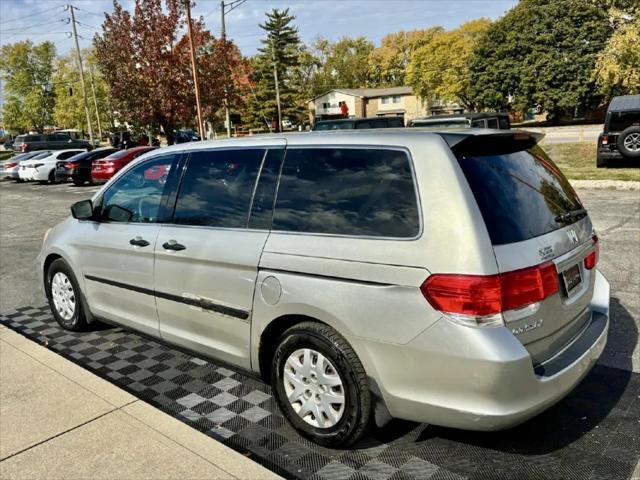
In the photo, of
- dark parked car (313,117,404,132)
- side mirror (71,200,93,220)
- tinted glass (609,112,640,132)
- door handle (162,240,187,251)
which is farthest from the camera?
dark parked car (313,117,404,132)

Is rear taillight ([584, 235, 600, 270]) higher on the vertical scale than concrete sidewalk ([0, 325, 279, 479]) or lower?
higher

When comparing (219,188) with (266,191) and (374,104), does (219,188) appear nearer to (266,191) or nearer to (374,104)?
(266,191)

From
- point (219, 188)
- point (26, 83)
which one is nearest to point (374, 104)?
point (26, 83)

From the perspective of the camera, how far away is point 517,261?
2.47m

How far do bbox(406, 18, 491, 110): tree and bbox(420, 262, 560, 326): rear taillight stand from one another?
195 ft

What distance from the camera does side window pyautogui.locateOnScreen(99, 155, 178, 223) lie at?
13.0ft

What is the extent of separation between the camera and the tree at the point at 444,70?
199 feet

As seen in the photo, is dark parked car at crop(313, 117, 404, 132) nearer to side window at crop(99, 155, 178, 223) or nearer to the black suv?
the black suv

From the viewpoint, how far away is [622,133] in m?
14.4

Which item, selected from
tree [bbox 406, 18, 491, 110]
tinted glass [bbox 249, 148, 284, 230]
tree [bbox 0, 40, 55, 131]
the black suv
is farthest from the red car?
tree [bbox 0, 40, 55, 131]

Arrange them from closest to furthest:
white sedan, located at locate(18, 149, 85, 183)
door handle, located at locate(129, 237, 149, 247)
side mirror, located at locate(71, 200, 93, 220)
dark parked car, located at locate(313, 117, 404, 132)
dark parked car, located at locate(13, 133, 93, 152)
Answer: door handle, located at locate(129, 237, 149, 247) < side mirror, located at locate(71, 200, 93, 220) < dark parked car, located at locate(313, 117, 404, 132) < white sedan, located at locate(18, 149, 85, 183) < dark parked car, located at locate(13, 133, 93, 152)

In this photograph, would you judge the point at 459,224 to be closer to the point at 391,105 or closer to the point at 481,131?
the point at 481,131

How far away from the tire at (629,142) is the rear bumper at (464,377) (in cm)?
1402

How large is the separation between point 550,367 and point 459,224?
0.87 meters
